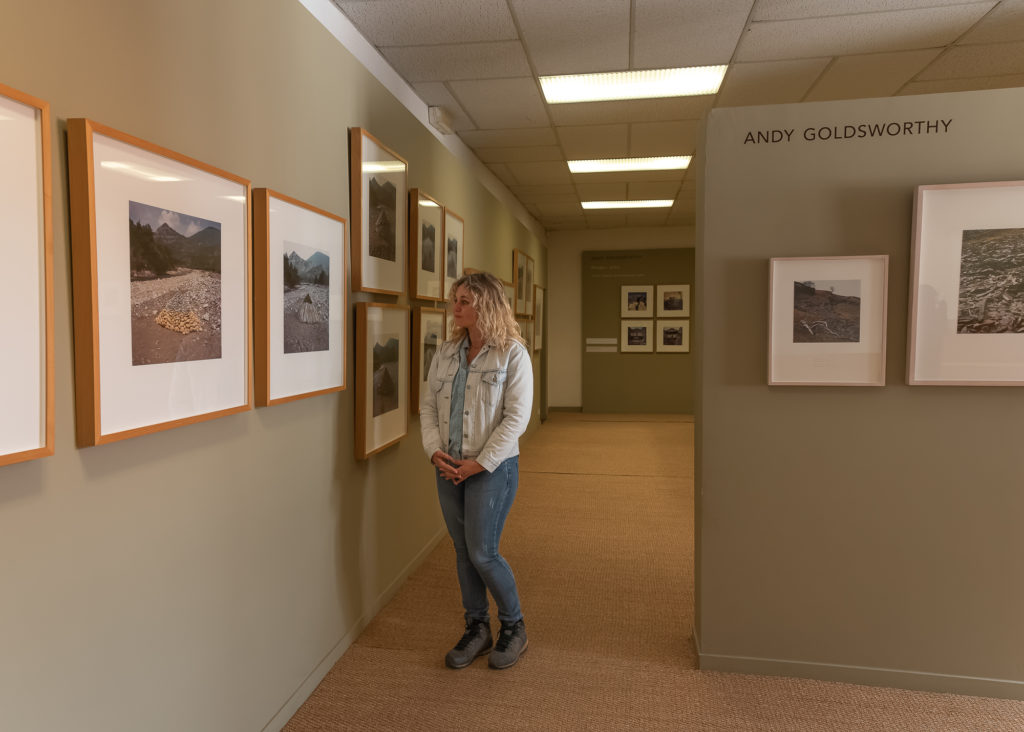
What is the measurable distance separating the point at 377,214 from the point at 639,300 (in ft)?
23.9

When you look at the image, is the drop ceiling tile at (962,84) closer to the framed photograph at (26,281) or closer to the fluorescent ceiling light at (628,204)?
the fluorescent ceiling light at (628,204)

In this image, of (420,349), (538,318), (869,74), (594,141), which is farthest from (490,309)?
(538,318)

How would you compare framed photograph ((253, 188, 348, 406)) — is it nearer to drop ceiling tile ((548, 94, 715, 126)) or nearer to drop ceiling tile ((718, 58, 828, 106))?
drop ceiling tile ((548, 94, 715, 126))

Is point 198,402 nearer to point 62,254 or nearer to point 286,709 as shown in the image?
point 62,254

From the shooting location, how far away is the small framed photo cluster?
9.76 meters

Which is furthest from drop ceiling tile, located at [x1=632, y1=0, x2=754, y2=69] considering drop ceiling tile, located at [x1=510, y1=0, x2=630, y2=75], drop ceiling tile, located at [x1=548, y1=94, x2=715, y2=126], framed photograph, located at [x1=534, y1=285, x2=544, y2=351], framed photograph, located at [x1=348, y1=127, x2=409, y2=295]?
framed photograph, located at [x1=534, y1=285, x2=544, y2=351]

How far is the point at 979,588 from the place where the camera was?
2436 mm

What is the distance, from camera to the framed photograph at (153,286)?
141 centimetres

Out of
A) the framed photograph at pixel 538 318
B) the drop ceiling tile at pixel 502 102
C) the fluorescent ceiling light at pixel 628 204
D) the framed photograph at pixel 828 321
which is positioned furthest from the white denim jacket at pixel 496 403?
the framed photograph at pixel 538 318

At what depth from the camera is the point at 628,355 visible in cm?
990

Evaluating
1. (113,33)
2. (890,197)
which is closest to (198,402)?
(113,33)

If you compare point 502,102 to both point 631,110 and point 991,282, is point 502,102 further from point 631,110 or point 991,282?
point 991,282

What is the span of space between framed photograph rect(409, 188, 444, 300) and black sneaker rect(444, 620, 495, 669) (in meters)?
1.70

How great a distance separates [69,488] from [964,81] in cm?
460
